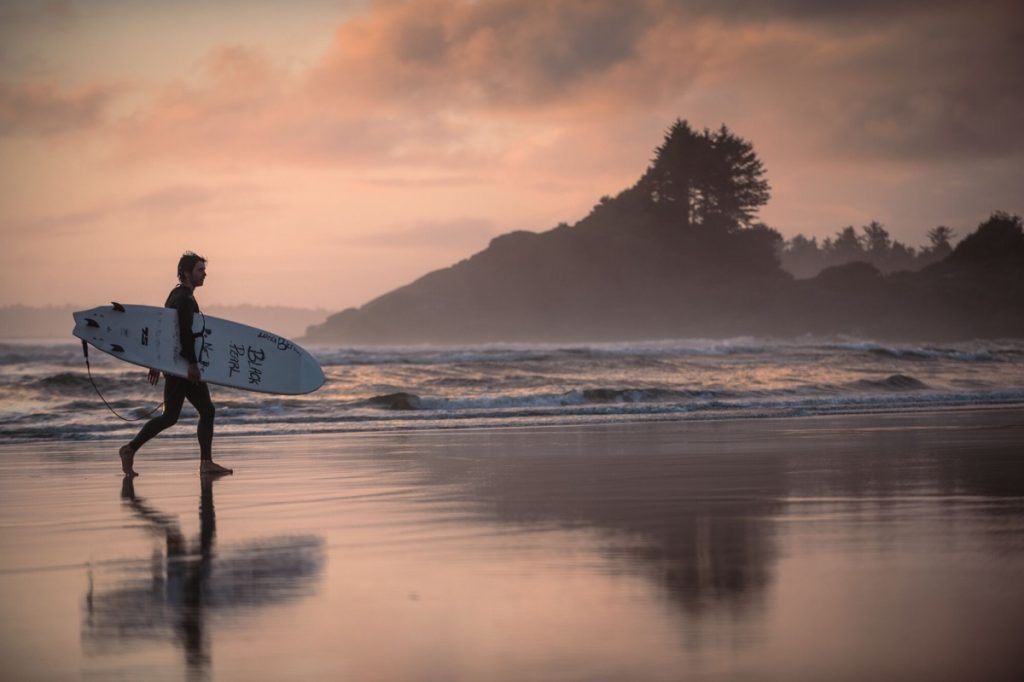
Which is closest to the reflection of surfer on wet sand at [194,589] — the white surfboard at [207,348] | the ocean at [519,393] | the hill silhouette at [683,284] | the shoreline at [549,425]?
the white surfboard at [207,348]

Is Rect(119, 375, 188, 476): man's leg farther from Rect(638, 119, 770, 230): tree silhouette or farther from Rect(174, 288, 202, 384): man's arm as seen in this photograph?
Rect(638, 119, 770, 230): tree silhouette

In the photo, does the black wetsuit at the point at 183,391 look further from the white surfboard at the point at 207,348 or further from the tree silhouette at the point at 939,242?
the tree silhouette at the point at 939,242

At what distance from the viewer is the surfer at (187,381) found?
8.36 m

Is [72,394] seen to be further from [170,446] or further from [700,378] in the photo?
[700,378]

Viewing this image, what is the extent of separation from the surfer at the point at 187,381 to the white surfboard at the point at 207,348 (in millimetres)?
160

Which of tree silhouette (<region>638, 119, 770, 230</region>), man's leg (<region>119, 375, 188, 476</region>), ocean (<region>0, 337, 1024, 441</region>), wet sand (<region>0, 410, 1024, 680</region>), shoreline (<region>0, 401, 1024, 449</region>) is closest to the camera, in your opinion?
wet sand (<region>0, 410, 1024, 680</region>)

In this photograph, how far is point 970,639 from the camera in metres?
3.14

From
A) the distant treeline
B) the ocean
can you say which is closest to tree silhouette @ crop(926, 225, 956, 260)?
the distant treeline

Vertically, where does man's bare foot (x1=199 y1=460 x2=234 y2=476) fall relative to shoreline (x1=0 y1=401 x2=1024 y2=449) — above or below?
above

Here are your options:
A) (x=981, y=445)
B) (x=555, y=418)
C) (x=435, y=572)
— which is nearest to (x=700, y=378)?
(x=555, y=418)

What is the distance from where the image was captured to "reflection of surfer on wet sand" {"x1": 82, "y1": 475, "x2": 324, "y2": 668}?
11.0 ft

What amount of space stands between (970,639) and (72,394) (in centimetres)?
1712

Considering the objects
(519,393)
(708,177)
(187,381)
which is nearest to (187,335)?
(187,381)

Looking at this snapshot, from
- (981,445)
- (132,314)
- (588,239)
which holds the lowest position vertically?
(981,445)
